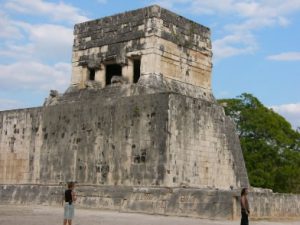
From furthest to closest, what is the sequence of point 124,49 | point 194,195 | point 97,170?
point 124,49
point 97,170
point 194,195

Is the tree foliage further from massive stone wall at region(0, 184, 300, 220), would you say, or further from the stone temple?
massive stone wall at region(0, 184, 300, 220)

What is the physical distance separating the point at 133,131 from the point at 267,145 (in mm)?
18439

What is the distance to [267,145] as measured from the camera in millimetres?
32812

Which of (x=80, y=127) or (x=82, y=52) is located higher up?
(x=82, y=52)

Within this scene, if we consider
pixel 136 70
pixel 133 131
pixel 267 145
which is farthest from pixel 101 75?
pixel 267 145

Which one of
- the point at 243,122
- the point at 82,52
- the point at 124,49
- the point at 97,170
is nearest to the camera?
the point at 97,170

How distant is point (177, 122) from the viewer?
1599 cm

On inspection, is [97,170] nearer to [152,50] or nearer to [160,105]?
[160,105]

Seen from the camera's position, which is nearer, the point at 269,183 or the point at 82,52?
the point at 82,52

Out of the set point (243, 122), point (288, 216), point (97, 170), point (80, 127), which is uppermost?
point (243, 122)

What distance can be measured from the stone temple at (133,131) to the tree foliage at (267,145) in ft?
45.2

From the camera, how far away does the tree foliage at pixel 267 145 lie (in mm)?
32062

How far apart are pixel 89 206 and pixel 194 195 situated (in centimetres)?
387

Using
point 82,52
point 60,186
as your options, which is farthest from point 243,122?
point 60,186
